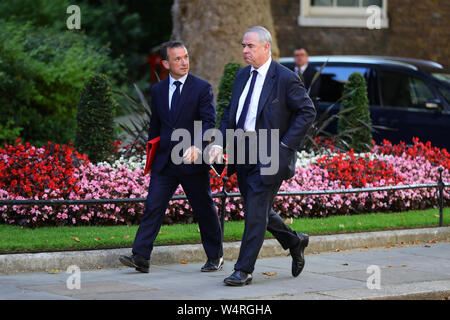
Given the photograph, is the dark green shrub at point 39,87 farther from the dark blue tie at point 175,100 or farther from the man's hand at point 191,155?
the man's hand at point 191,155

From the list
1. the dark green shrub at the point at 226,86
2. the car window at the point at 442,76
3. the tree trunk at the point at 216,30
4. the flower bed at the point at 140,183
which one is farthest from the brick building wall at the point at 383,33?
the flower bed at the point at 140,183

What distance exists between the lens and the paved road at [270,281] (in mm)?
6781

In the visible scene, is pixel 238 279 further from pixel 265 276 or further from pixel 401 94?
pixel 401 94

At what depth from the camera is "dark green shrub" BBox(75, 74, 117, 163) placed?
1141 centimetres

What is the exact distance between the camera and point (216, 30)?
13789 millimetres

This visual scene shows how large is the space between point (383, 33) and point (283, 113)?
14.3 meters

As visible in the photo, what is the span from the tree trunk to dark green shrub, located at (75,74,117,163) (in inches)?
107

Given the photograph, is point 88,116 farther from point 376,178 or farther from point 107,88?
point 376,178

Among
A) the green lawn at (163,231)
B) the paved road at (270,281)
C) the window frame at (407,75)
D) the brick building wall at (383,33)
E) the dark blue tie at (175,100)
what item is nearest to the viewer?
the paved road at (270,281)

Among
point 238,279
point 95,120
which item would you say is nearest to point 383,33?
→ point 95,120

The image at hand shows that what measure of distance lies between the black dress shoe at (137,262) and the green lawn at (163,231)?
0.76 metres

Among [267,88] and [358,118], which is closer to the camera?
[267,88]

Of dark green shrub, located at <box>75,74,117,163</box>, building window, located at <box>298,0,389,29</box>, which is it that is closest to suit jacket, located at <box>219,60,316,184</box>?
dark green shrub, located at <box>75,74,117,163</box>
